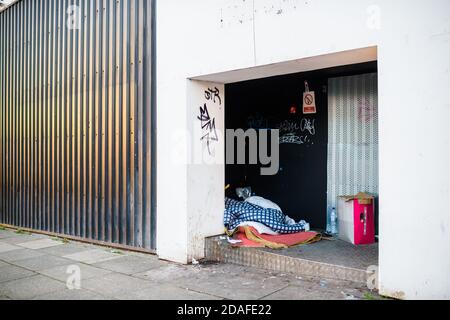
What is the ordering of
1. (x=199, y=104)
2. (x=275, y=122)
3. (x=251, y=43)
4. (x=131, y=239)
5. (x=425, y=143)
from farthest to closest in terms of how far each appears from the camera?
(x=275, y=122) → (x=131, y=239) → (x=199, y=104) → (x=251, y=43) → (x=425, y=143)

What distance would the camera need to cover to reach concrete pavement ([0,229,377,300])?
4.71 metres

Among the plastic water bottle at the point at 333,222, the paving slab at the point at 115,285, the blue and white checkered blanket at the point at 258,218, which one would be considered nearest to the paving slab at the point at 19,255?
the paving slab at the point at 115,285

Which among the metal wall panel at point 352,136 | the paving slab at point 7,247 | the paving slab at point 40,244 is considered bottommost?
the paving slab at point 7,247

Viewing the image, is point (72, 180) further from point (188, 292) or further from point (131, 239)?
point (188, 292)

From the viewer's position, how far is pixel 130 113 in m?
7.20

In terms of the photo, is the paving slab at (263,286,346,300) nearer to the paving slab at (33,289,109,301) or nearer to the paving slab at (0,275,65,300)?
the paving slab at (33,289,109,301)

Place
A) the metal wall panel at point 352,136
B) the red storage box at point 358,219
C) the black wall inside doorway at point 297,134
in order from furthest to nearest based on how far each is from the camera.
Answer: the black wall inside doorway at point 297,134, the metal wall panel at point 352,136, the red storage box at point 358,219

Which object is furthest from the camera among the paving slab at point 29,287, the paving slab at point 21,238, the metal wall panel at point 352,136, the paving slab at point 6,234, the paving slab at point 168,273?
the paving slab at point 6,234

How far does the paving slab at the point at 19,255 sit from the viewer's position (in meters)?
6.88

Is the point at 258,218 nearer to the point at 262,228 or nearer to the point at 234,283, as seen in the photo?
the point at 262,228

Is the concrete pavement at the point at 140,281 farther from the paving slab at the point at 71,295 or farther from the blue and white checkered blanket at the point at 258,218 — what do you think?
the blue and white checkered blanket at the point at 258,218

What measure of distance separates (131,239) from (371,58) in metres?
4.79

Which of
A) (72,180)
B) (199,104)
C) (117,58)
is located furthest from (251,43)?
(72,180)

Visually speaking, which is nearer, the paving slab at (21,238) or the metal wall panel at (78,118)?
the metal wall panel at (78,118)
